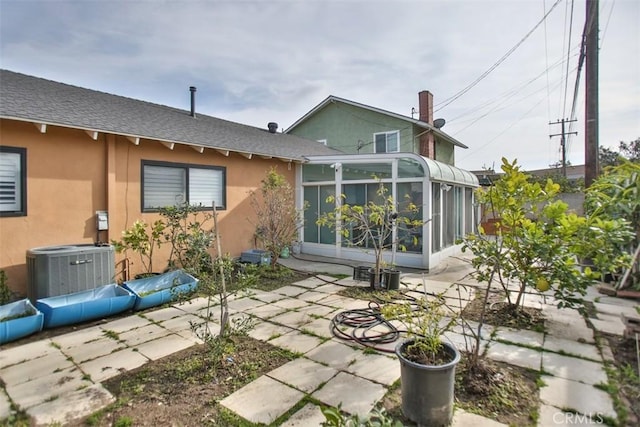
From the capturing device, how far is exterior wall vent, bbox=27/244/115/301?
4.50 meters

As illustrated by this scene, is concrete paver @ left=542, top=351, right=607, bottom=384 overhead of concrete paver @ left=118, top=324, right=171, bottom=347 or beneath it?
overhead

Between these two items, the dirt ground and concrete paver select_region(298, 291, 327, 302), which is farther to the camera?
concrete paver select_region(298, 291, 327, 302)

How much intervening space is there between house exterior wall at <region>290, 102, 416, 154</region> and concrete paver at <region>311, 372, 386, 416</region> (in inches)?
526

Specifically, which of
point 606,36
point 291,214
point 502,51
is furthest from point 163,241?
point 502,51

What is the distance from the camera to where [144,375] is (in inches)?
120

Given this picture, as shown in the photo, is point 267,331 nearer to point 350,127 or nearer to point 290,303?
point 290,303

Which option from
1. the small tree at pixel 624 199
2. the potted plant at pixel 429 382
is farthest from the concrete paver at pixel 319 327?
the small tree at pixel 624 199

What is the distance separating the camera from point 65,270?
15.2ft

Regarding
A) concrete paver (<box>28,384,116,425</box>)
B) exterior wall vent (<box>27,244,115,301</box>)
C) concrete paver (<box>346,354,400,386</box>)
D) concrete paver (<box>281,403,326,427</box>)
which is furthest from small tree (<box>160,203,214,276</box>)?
concrete paver (<box>346,354,400,386</box>)

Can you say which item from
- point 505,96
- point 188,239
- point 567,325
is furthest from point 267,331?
point 505,96

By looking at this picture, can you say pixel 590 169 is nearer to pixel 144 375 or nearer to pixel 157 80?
pixel 144 375

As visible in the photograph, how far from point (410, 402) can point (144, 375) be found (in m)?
2.54

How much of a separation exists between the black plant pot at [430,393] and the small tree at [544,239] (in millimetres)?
1644

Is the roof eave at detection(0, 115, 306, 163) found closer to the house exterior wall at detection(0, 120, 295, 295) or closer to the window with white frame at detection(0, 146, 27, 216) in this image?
the house exterior wall at detection(0, 120, 295, 295)
